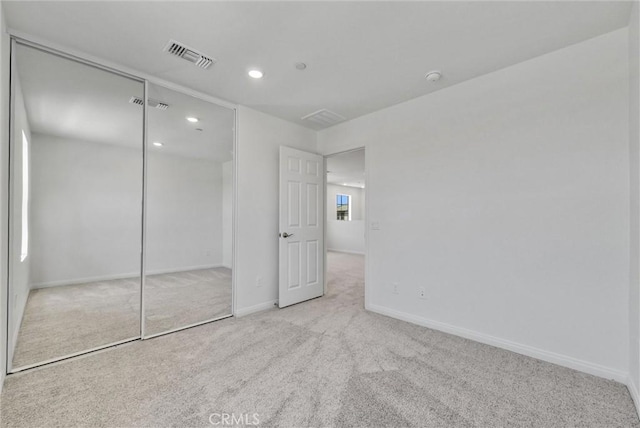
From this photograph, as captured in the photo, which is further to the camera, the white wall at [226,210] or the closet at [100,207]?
the white wall at [226,210]

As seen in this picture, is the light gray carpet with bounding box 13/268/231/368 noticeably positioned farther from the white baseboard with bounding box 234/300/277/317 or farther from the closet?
the white baseboard with bounding box 234/300/277/317

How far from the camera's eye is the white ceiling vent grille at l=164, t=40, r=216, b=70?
212 cm

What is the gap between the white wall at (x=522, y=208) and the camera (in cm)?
196

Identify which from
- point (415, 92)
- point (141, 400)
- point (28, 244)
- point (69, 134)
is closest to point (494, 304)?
point (415, 92)

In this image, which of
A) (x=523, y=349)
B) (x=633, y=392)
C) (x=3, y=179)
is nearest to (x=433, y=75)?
(x=523, y=349)

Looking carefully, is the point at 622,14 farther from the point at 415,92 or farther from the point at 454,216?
the point at 454,216

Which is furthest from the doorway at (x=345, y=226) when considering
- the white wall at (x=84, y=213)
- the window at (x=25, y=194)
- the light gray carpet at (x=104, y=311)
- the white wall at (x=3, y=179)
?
the window at (x=25, y=194)

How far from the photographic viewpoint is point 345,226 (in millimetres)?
9523

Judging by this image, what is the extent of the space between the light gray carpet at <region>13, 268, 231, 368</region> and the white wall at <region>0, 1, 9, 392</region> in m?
0.36

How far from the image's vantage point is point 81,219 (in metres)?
3.57

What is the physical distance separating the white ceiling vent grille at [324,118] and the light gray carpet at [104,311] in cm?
270

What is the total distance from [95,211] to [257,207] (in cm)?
226

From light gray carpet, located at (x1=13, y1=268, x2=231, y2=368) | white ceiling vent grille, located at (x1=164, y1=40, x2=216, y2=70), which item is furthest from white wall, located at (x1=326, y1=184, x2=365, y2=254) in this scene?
white ceiling vent grille, located at (x1=164, y1=40, x2=216, y2=70)

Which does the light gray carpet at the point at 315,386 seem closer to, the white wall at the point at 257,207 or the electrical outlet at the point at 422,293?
the electrical outlet at the point at 422,293
